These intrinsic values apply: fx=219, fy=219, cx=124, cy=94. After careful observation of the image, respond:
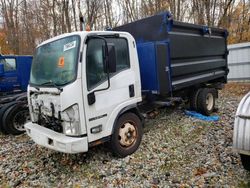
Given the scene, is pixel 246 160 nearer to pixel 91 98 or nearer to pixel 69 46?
pixel 91 98

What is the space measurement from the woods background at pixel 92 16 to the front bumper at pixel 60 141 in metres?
15.1

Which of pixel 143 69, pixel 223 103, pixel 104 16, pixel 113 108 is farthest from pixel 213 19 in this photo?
pixel 113 108

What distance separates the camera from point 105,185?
10.6 feet

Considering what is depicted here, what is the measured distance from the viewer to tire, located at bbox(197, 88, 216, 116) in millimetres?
5855

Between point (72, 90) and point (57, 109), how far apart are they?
424 millimetres

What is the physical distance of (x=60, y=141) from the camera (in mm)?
3092

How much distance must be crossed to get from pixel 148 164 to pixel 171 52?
234 centimetres

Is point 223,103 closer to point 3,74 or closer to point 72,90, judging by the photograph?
point 72,90

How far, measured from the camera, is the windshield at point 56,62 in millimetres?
3215

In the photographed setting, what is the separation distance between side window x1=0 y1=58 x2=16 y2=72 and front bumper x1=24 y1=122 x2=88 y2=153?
4108 mm

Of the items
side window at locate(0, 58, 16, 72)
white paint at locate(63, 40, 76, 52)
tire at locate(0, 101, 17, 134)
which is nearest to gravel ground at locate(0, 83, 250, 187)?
tire at locate(0, 101, 17, 134)

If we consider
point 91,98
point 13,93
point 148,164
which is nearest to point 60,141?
point 91,98

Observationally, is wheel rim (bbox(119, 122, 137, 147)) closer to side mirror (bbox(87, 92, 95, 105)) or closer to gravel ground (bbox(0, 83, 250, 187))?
gravel ground (bbox(0, 83, 250, 187))

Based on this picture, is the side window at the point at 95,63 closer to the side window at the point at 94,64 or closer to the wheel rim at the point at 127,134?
the side window at the point at 94,64
